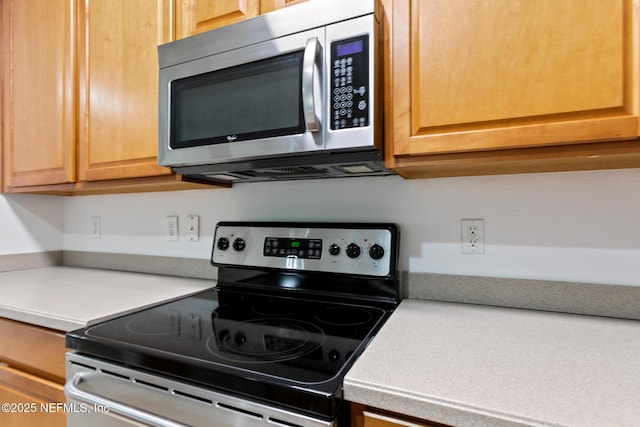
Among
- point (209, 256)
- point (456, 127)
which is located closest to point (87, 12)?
point (209, 256)

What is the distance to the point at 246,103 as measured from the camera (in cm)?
100

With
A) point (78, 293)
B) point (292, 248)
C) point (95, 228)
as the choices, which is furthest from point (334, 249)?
point (95, 228)

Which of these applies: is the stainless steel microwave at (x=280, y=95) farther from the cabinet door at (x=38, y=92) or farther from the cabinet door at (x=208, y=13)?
the cabinet door at (x=38, y=92)

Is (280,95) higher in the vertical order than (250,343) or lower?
higher

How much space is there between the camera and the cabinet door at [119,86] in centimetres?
120

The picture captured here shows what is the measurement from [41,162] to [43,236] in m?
0.59

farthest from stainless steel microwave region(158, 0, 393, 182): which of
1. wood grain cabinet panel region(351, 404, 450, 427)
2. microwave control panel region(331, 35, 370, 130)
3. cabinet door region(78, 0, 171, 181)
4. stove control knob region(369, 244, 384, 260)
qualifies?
wood grain cabinet panel region(351, 404, 450, 427)

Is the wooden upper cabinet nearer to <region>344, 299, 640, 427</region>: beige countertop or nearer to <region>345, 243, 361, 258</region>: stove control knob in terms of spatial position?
<region>345, 243, 361, 258</region>: stove control knob

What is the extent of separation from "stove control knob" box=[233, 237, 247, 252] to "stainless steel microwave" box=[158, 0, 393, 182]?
0.98 ft

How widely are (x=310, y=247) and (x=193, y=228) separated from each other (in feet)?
2.09

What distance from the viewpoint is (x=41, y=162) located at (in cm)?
146

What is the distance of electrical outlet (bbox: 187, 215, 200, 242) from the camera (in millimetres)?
1518

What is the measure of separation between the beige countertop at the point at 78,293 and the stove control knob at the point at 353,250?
0.64 m

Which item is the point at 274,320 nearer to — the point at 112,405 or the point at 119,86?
the point at 112,405
